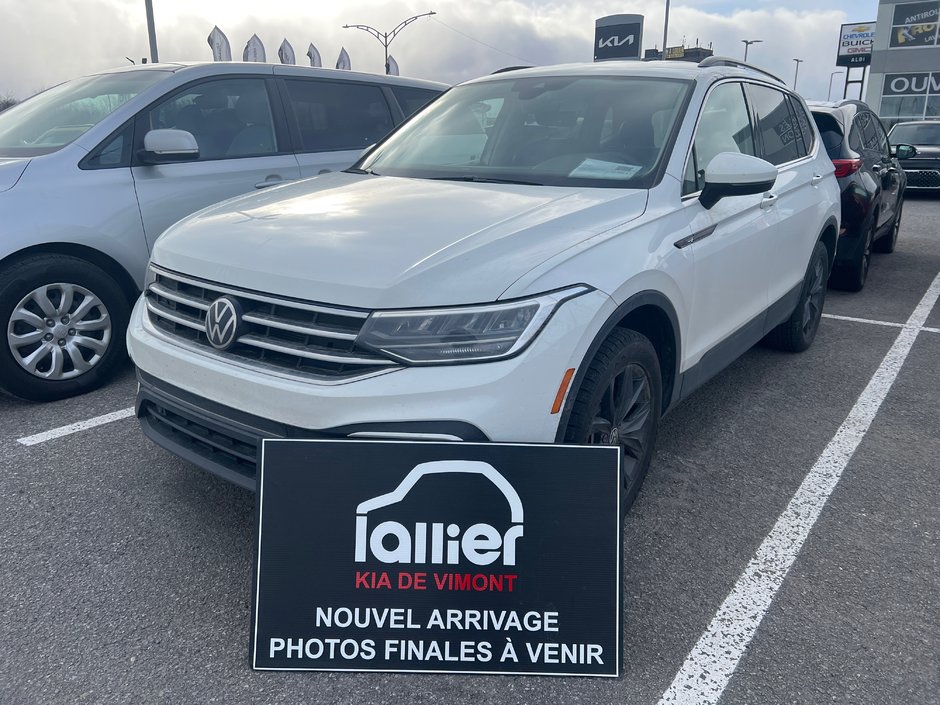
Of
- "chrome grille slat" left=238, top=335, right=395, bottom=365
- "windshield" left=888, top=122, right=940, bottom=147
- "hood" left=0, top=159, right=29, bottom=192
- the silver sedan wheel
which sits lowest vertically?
"windshield" left=888, top=122, right=940, bottom=147

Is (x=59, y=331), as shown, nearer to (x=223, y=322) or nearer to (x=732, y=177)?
(x=223, y=322)

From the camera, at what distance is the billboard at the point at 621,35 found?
6031 centimetres

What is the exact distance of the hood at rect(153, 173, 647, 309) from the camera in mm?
2354

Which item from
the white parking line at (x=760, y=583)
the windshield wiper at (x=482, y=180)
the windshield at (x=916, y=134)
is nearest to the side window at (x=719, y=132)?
the windshield wiper at (x=482, y=180)

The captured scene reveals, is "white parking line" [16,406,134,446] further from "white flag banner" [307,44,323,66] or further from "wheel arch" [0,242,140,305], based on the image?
"white flag banner" [307,44,323,66]

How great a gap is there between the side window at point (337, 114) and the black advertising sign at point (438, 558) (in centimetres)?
361

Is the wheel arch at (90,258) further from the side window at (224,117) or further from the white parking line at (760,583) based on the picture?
the white parking line at (760,583)

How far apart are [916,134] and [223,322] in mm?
16472

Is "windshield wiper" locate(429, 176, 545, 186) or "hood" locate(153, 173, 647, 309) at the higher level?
"windshield wiper" locate(429, 176, 545, 186)

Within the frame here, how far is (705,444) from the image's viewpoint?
386cm

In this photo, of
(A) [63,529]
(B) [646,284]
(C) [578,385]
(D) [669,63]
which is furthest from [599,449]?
(D) [669,63]

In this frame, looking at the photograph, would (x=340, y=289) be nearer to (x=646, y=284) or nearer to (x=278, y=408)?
(x=278, y=408)

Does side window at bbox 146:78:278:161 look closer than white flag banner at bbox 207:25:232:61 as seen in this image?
Yes

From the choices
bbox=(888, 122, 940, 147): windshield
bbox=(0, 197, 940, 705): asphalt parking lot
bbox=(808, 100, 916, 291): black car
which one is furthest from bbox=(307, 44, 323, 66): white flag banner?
bbox=(0, 197, 940, 705): asphalt parking lot
